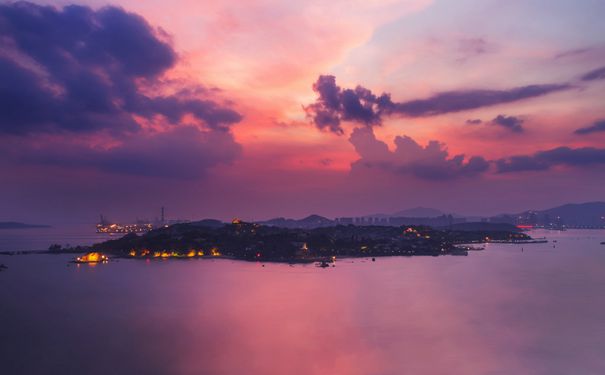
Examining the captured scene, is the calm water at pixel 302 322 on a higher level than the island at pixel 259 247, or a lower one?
lower

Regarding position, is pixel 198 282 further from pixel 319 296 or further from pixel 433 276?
pixel 433 276

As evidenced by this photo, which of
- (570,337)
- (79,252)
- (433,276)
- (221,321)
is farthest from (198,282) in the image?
(79,252)

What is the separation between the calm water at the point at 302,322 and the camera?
56.8 ft

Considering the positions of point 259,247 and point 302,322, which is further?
point 259,247

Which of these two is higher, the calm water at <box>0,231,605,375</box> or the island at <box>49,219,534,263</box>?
the island at <box>49,219,534,263</box>

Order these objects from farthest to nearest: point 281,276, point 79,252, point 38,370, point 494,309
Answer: point 79,252
point 281,276
point 494,309
point 38,370

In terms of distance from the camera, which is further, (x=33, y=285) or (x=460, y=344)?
(x=33, y=285)

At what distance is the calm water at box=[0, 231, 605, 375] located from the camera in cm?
1731

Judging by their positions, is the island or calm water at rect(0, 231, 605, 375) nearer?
calm water at rect(0, 231, 605, 375)

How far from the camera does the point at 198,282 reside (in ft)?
121

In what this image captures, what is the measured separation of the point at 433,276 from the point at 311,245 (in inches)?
1021

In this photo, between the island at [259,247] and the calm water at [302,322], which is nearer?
the calm water at [302,322]

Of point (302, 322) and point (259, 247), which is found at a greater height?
point (259, 247)

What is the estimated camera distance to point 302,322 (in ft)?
77.4
